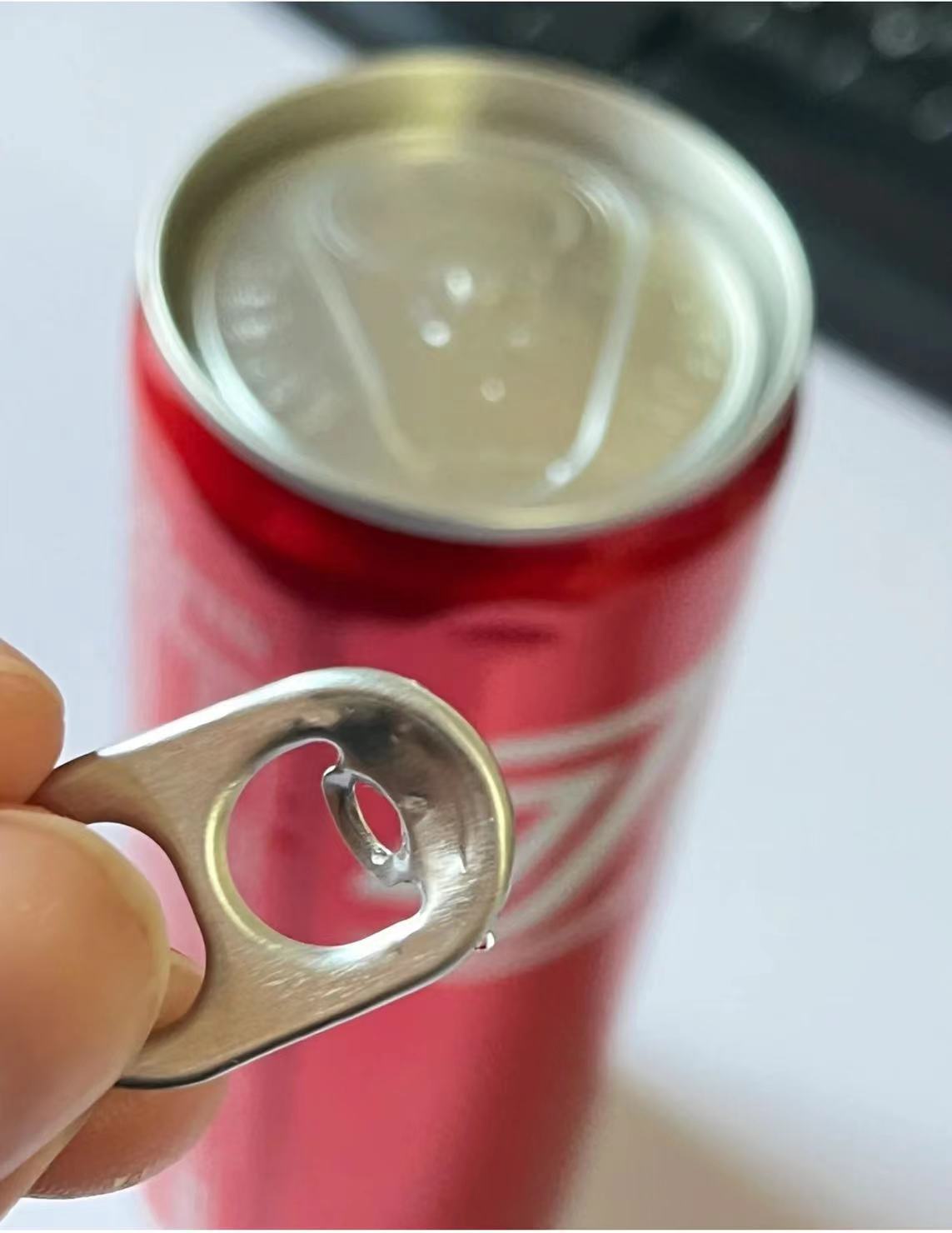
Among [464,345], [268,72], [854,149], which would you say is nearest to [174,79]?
[268,72]

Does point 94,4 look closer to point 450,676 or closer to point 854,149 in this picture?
point 854,149

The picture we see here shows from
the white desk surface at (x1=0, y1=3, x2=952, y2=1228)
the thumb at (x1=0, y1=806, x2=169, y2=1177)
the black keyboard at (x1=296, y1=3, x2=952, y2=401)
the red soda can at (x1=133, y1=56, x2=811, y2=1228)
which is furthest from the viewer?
the black keyboard at (x1=296, y1=3, x2=952, y2=401)

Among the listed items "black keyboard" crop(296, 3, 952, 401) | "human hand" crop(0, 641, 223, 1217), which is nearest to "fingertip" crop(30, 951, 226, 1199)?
"human hand" crop(0, 641, 223, 1217)

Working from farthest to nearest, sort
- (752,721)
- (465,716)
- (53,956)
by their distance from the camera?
1. (752,721)
2. (465,716)
3. (53,956)

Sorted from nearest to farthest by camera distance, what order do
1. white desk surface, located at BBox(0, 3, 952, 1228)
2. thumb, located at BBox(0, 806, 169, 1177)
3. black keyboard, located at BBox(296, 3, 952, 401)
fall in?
thumb, located at BBox(0, 806, 169, 1177)
white desk surface, located at BBox(0, 3, 952, 1228)
black keyboard, located at BBox(296, 3, 952, 401)

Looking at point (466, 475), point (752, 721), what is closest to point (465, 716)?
point (466, 475)

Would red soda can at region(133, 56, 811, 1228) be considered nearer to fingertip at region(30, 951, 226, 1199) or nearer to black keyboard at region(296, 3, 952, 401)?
fingertip at region(30, 951, 226, 1199)

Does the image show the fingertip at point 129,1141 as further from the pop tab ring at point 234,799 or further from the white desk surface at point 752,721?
the white desk surface at point 752,721

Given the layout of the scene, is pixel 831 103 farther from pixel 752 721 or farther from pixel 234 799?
pixel 234 799
